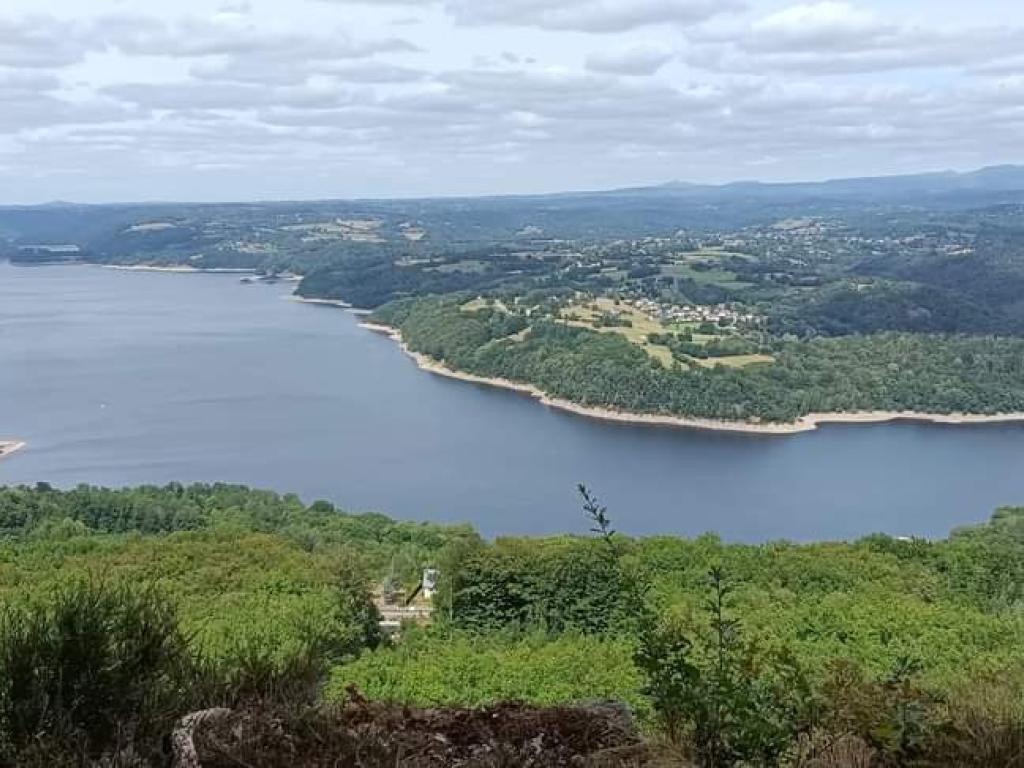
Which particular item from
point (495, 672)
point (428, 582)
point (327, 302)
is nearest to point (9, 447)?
point (428, 582)

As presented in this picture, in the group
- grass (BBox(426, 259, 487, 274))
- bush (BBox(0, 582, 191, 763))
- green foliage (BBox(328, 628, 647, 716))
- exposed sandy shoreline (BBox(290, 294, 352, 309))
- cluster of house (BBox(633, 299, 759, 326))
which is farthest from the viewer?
grass (BBox(426, 259, 487, 274))

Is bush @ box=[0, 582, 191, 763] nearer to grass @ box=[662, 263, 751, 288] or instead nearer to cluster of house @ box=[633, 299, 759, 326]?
cluster of house @ box=[633, 299, 759, 326]

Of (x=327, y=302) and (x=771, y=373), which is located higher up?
(x=327, y=302)

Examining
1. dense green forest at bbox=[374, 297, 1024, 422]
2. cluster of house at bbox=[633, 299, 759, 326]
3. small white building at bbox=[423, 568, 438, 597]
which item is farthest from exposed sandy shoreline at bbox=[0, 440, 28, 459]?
cluster of house at bbox=[633, 299, 759, 326]

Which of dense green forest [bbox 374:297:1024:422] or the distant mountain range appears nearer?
dense green forest [bbox 374:297:1024:422]

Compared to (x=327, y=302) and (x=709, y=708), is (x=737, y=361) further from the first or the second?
(x=709, y=708)

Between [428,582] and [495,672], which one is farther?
[428,582]

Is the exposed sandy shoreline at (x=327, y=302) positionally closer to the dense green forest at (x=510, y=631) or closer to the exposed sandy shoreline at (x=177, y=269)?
the exposed sandy shoreline at (x=177, y=269)
